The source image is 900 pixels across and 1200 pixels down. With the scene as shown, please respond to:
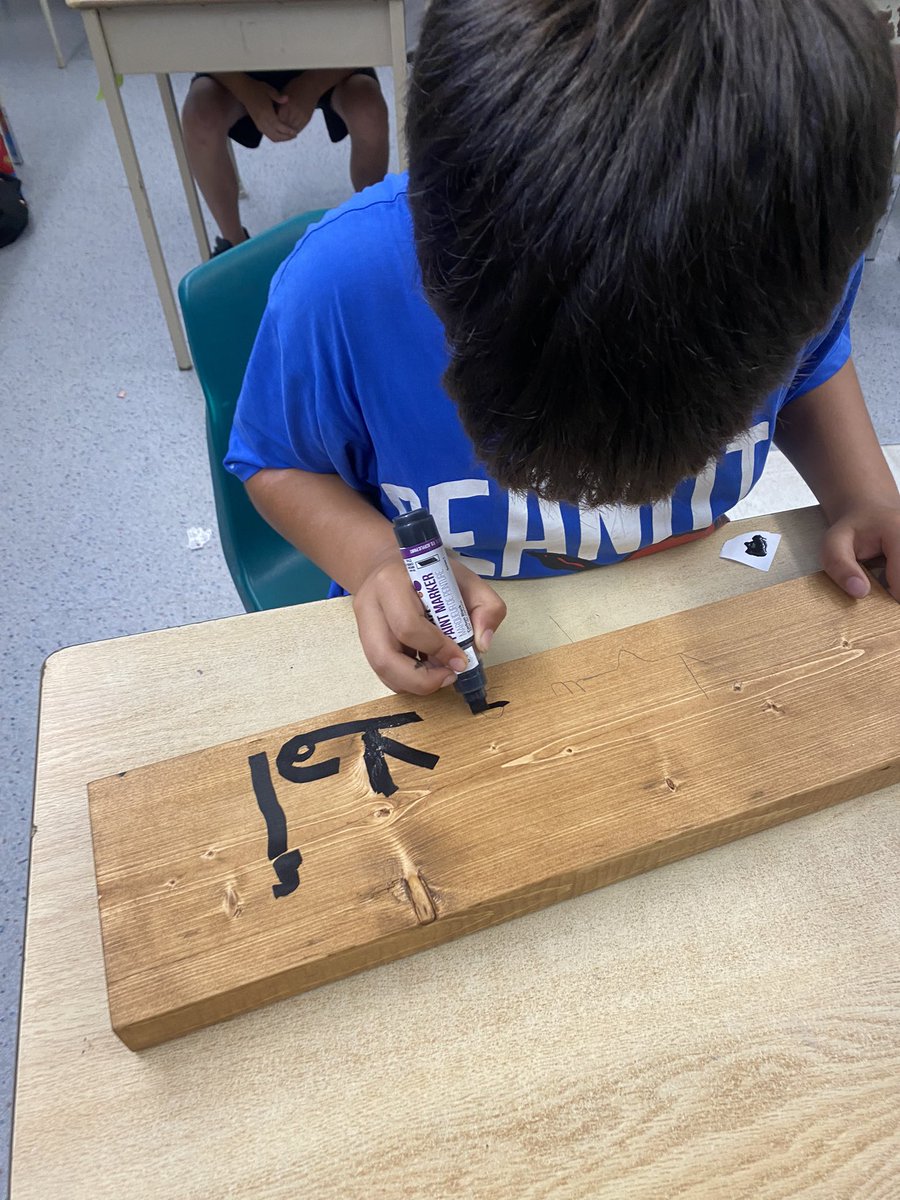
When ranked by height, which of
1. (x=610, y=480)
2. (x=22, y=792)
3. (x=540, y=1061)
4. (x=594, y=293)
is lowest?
(x=22, y=792)

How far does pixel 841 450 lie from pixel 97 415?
1.78 m

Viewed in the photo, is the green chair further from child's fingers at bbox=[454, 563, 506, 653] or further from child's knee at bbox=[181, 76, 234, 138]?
child's knee at bbox=[181, 76, 234, 138]

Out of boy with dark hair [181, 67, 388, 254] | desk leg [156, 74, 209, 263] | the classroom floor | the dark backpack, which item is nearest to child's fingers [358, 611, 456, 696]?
the classroom floor

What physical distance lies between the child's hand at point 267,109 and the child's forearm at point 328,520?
1.79m

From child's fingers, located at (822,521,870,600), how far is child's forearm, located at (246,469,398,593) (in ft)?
1.34

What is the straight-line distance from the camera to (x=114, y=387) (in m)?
2.04

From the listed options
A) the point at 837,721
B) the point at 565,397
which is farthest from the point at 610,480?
the point at 837,721

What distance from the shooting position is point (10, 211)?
2482 mm

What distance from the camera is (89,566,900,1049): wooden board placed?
496mm

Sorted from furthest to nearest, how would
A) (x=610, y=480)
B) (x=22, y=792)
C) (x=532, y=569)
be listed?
(x=22, y=792)
(x=532, y=569)
(x=610, y=480)

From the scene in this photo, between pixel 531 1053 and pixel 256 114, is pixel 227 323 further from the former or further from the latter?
pixel 256 114

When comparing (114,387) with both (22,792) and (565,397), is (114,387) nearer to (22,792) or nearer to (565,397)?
(22,792)

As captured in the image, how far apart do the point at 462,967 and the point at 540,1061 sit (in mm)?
75

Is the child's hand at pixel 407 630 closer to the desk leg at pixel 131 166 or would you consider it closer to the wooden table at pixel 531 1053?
the wooden table at pixel 531 1053
